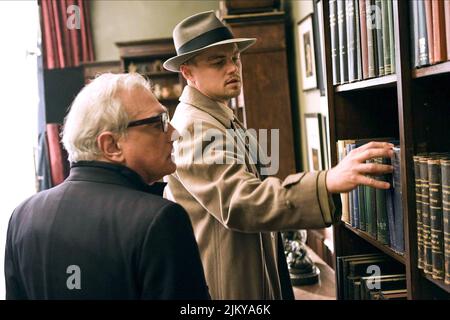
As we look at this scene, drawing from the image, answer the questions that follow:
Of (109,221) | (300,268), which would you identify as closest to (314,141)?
(300,268)

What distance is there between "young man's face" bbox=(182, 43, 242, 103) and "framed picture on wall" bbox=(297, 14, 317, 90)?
170 centimetres

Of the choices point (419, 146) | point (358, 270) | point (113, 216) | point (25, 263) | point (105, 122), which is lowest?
point (358, 270)

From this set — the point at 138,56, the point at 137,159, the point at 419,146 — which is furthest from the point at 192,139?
the point at 138,56

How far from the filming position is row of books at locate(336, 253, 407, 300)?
165cm

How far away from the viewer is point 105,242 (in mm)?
1130

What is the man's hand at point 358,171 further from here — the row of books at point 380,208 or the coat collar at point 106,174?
the coat collar at point 106,174

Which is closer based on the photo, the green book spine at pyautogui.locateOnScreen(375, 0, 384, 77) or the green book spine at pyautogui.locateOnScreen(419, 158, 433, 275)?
the green book spine at pyautogui.locateOnScreen(419, 158, 433, 275)

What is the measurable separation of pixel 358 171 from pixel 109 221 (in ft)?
1.97

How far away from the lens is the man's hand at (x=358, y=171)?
128 centimetres

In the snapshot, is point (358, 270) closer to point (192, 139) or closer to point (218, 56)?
point (192, 139)

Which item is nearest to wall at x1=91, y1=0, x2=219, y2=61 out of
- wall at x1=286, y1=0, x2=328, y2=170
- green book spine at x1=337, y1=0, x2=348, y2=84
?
wall at x1=286, y1=0, x2=328, y2=170

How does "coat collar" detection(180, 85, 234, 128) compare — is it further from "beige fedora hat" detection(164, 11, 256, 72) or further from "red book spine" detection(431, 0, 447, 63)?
"red book spine" detection(431, 0, 447, 63)

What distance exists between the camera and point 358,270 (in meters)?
1.85
